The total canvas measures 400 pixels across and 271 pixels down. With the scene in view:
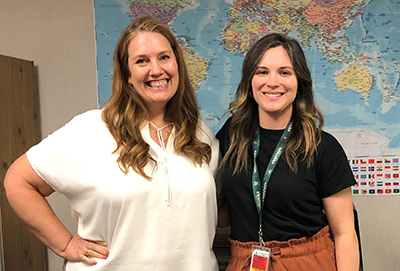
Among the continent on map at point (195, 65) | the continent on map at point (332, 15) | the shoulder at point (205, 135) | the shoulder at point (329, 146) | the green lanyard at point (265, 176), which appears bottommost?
the green lanyard at point (265, 176)

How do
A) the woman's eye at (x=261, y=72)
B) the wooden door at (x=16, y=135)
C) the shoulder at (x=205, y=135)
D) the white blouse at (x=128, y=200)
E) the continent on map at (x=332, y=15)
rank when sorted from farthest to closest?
the continent on map at (x=332, y=15)
the wooden door at (x=16, y=135)
the shoulder at (x=205, y=135)
the woman's eye at (x=261, y=72)
the white blouse at (x=128, y=200)

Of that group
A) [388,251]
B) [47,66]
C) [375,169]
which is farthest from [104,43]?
[388,251]

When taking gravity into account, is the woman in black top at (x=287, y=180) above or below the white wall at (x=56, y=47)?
A: below

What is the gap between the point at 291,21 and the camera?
92.9 inches

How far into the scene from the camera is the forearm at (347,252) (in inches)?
53.7

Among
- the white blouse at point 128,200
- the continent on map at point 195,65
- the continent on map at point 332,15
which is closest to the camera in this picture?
the white blouse at point 128,200

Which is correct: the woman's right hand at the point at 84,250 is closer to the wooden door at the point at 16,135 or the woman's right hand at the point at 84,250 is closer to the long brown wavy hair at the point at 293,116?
the long brown wavy hair at the point at 293,116

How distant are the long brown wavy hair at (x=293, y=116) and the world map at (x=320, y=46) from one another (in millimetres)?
971

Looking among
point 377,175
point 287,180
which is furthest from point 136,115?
point 377,175

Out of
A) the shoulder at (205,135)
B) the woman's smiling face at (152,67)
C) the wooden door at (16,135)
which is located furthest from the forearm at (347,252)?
the wooden door at (16,135)

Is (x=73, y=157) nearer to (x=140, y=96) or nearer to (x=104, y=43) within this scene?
(x=140, y=96)

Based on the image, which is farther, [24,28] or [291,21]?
[24,28]

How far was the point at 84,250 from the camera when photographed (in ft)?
4.50

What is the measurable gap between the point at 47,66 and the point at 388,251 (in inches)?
114
